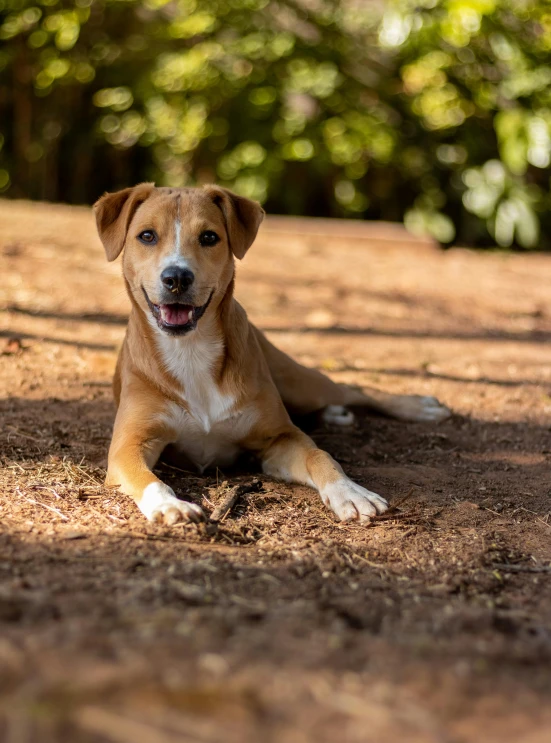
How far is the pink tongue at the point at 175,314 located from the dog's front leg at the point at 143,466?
47 centimetres

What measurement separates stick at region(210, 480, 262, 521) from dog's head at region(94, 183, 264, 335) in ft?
2.64

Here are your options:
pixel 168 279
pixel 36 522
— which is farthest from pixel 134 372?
pixel 36 522

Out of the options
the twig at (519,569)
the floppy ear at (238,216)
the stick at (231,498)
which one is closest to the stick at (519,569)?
the twig at (519,569)

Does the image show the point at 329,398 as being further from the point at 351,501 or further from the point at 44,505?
the point at 44,505

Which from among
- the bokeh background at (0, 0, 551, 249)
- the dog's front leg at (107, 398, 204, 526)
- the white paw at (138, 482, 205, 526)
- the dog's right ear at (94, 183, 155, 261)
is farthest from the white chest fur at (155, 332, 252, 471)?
the bokeh background at (0, 0, 551, 249)

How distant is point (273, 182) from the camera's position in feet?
38.8

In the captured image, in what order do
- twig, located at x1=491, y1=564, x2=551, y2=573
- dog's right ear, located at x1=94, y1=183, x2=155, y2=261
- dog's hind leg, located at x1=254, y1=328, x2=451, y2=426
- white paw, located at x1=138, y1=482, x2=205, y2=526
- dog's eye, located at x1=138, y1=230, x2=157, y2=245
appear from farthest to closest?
dog's hind leg, located at x1=254, y1=328, x2=451, y2=426 < dog's right ear, located at x1=94, y1=183, x2=155, y2=261 < dog's eye, located at x1=138, y1=230, x2=157, y2=245 < white paw, located at x1=138, y1=482, x2=205, y2=526 < twig, located at x1=491, y1=564, x2=551, y2=573

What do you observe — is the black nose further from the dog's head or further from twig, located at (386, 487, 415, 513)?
twig, located at (386, 487, 415, 513)

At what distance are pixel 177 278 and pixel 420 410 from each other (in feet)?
7.18

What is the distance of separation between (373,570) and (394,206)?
9865mm

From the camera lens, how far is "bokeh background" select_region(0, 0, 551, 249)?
1111cm

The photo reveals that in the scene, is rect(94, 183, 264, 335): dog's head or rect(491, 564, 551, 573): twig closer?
Answer: rect(491, 564, 551, 573): twig

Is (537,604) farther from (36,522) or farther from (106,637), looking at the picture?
(36,522)

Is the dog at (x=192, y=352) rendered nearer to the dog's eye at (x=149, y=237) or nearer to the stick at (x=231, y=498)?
the dog's eye at (x=149, y=237)
